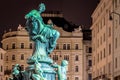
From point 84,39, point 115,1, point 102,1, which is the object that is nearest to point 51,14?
point 84,39

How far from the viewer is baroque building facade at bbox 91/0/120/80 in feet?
214

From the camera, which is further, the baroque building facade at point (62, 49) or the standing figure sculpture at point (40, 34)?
the baroque building facade at point (62, 49)

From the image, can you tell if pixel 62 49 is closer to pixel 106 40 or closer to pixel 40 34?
pixel 106 40

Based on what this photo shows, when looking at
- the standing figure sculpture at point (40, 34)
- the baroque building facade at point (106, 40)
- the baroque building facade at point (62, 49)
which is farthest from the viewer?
the baroque building facade at point (62, 49)

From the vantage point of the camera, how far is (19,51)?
12288cm

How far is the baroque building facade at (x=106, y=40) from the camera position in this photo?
65.2 m

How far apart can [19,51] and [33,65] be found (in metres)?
97.0

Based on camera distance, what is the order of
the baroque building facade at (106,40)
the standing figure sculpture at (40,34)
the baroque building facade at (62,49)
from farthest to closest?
the baroque building facade at (62,49), the baroque building facade at (106,40), the standing figure sculpture at (40,34)

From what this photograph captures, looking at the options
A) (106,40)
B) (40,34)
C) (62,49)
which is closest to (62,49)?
(62,49)

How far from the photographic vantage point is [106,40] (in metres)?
72.9

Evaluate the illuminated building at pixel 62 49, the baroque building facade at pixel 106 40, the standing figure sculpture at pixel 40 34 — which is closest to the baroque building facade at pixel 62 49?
the illuminated building at pixel 62 49

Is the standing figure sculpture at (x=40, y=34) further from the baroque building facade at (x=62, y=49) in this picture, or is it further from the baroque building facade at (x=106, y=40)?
the baroque building facade at (x=62, y=49)

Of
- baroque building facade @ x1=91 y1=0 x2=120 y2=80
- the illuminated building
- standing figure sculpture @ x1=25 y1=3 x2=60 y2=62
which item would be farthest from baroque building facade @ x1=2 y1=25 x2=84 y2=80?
standing figure sculpture @ x1=25 y1=3 x2=60 y2=62

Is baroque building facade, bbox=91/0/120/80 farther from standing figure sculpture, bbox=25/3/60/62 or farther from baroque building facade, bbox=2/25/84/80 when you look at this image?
baroque building facade, bbox=2/25/84/80
